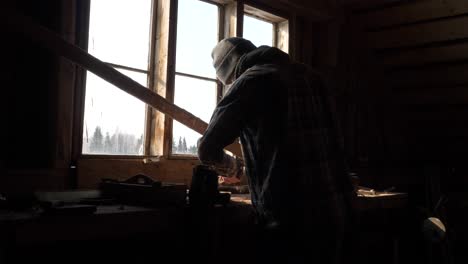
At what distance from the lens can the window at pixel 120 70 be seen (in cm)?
271

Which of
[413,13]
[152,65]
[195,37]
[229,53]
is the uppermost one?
[413,13]

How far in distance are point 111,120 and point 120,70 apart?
0.31 metres

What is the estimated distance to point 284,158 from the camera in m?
1.75

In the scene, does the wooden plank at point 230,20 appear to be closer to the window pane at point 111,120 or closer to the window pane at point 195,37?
the window pane at point 195,37

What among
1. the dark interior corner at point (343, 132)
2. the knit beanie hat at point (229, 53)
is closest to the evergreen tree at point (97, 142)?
the dark interior corner at point (343, 132)

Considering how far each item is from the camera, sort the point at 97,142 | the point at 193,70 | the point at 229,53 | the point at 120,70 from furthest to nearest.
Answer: the point at 193,70, the point at 120,70, the point at 97,142, the point at 229,53

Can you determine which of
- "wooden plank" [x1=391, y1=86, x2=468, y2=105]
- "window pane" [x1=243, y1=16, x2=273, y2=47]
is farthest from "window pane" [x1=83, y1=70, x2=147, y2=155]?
"wooden plank" [x1=391, y1=86, x2=468, y2=105]

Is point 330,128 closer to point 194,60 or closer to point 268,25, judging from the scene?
point 194,60

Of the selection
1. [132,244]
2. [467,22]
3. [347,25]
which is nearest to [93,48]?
[132,244]

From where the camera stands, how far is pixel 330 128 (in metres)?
1.94

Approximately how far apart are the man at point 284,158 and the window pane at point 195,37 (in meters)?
1.41

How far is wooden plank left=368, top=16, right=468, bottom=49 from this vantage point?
3536 millimetres

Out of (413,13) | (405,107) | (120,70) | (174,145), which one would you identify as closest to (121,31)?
(120,70)

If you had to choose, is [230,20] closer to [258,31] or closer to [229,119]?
[258,31]
